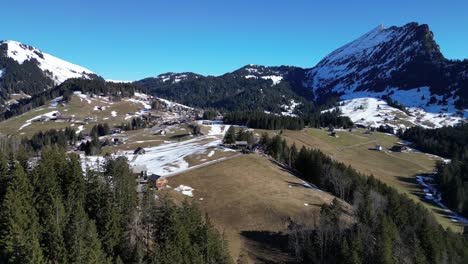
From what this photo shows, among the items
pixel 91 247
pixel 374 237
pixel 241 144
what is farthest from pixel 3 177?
pixel 241 144

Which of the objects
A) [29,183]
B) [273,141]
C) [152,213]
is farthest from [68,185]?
[273,141]

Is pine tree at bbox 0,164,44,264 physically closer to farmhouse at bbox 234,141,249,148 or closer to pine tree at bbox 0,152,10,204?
pine tree at bbox 0,152,10,204

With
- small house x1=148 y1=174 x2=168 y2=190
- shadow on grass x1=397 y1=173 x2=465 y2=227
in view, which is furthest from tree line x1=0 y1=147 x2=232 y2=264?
shadow on grass x1=397 y1=173 x2=465 y2=227

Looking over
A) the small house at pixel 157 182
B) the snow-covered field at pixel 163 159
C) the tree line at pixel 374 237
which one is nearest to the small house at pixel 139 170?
the small house at pixel 157 182

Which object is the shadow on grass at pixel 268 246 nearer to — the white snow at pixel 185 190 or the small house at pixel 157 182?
the white snow at pixel 185 190

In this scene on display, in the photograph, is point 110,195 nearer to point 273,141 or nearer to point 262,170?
point 262,170
